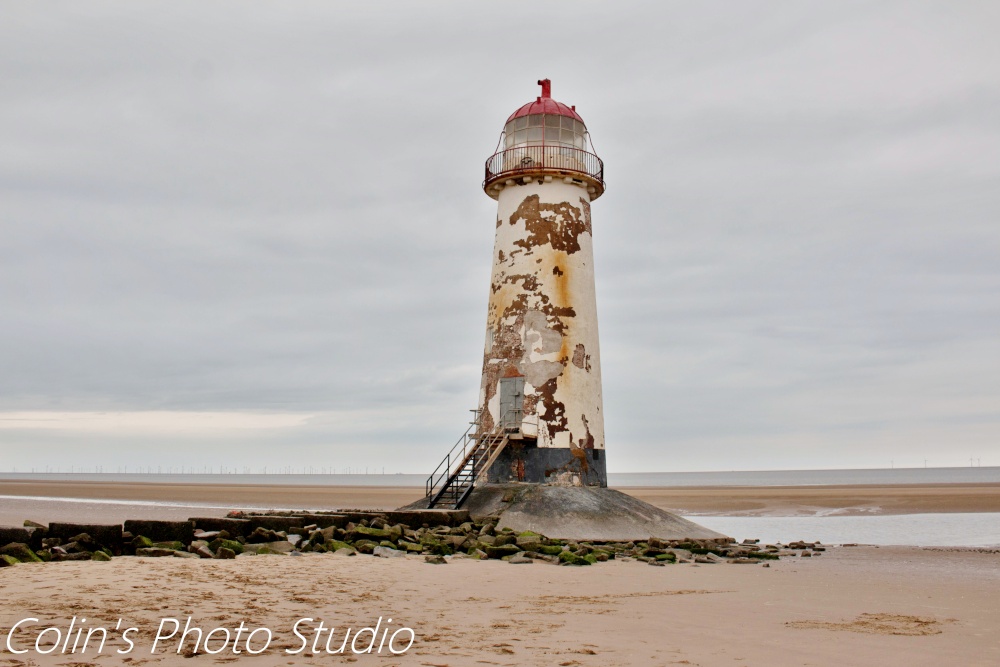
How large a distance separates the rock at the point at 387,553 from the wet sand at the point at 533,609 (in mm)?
507

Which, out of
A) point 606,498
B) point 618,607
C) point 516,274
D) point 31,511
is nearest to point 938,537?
point 606,498

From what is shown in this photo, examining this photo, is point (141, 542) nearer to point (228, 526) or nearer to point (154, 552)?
point (154, 552)

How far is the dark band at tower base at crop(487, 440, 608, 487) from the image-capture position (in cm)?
1792

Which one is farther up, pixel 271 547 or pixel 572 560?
pixel 271 547

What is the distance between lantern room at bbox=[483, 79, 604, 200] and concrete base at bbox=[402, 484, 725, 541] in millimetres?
6374

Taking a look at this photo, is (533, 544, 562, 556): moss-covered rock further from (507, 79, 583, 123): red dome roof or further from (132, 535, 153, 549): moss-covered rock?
(507, 79, 583, 123): red dome roof

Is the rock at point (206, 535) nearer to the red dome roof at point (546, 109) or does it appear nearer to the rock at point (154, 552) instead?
the rock at point (154, 552)

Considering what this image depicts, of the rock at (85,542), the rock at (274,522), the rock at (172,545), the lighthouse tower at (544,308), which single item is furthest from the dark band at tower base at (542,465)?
the rock at (85,542)

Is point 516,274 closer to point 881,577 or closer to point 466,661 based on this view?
point 881,577

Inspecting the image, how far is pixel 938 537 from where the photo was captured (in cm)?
2192

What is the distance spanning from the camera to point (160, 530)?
12.6m

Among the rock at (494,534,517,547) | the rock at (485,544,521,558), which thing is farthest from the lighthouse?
the rock at (485,544,521,558)

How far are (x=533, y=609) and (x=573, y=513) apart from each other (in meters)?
7.88

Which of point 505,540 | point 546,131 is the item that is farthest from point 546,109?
point 505,540
